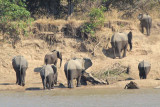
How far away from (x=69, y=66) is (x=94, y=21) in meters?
6.28

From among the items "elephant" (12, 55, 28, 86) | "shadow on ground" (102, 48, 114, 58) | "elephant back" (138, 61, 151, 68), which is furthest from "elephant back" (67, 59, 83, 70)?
"shadow on ground" (102, 48, 114, 58)

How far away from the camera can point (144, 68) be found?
24938 mm

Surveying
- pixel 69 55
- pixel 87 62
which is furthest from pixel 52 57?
pixel 69 55

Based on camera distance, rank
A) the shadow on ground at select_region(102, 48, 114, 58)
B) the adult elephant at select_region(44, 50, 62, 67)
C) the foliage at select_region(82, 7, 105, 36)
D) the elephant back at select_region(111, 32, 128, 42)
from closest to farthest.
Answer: the adult elephant at select_region(44, 50, 62, 67) < the elephant back at select_region(111, 32, 128, 42) < the shadow on ground at select_region(102, 48, 114, 58) < the foliage at select_region(82, 7, 105, 36)

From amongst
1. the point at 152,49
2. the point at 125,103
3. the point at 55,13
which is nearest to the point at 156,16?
the point at 152,49

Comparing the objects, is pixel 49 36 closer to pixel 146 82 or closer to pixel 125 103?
pixel 146 82

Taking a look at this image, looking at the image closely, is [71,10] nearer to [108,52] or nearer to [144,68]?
[108,52]

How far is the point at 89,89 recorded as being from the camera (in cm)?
2325

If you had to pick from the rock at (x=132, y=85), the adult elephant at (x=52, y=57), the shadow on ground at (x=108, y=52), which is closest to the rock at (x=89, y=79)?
the rock at (x=132, y=85)

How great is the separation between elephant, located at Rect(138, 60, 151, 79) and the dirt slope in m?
0.42

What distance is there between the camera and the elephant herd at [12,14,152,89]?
2280 centimetres

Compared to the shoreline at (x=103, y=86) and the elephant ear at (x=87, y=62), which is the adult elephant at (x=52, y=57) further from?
the shoreline at (x=103, y=86)

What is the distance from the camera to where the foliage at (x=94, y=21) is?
1142 inches

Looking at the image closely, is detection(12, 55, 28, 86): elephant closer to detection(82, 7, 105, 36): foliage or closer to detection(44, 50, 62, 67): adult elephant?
detection(44, 50, 62, 67): adult elephant
